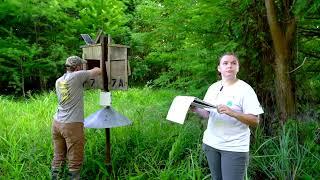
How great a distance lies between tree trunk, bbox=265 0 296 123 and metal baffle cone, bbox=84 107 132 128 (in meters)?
2.10

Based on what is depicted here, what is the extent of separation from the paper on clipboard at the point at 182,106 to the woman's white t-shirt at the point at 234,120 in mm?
127

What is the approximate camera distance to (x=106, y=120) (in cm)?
476

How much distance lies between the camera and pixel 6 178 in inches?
191

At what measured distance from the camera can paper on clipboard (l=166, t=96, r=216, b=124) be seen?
3176mm

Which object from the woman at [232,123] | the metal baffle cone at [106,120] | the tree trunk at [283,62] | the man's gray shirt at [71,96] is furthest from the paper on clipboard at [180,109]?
the tree trunk at [283,62]

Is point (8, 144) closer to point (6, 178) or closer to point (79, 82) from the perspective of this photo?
point (6, 178)

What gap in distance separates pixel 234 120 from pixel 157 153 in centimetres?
223

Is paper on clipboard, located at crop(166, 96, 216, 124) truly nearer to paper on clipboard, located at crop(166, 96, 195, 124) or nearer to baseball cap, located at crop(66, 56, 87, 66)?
paper on clipboard, located at crop(166, 96, 195, 124)

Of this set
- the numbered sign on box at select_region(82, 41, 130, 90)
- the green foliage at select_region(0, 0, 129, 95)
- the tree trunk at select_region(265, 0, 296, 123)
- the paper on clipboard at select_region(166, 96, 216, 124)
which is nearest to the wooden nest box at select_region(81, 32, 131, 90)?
the numbered sign on box at select_region(82, 41, 130, 90)

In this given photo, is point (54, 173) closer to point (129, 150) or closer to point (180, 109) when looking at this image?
point (129, 150)

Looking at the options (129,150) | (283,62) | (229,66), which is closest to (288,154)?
(283,62)

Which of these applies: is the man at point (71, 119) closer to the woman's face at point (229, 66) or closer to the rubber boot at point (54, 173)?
the rubber boot at point (54, 173)

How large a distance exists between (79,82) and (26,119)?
272cm

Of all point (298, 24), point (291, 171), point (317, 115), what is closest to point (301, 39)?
point (298, 24)
